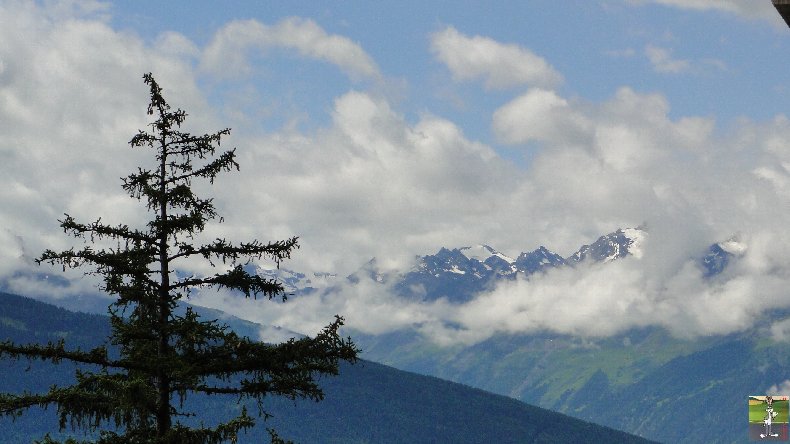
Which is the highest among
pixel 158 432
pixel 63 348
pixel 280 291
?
pixel 280 291

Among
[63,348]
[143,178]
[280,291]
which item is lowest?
[63,348]

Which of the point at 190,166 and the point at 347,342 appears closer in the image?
the point at 347,342

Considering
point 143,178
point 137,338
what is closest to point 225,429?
point 137,338

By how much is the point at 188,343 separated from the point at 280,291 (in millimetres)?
2847

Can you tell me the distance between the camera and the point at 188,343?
30500mm

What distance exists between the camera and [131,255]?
31219mm

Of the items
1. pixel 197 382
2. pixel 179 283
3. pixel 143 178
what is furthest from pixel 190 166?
pixel 197 382

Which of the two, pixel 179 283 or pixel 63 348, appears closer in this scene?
pixel 63 348

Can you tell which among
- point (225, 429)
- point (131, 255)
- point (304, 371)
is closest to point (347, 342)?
point (304, 371)

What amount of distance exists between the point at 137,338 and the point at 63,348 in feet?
7.94

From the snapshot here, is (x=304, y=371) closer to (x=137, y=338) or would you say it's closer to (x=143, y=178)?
(x=137, y=338)

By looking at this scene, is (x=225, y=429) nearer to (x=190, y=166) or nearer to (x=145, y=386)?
Answer: (x=145, y=386)

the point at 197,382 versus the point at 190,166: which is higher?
the point at 190,166

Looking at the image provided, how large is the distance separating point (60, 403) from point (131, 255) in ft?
15.0
